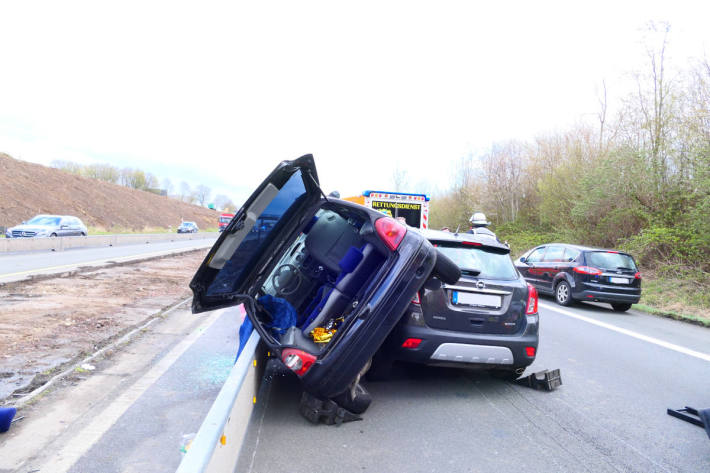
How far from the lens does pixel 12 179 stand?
5356 centimetres

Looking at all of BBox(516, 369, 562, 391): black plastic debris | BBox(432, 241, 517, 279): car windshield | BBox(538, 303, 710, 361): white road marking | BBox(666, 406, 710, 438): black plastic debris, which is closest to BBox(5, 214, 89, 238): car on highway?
BBox(538, 303, 710, 361): white road marking

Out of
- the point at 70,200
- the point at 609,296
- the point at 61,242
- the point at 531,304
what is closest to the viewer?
the point at 531,304

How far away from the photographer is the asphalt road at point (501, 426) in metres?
3.37

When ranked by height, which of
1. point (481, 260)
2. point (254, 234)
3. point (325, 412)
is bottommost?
point (325, 412)

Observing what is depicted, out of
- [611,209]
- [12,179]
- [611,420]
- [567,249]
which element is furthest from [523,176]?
[12,179]

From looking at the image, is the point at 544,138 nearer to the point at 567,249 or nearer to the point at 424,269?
the point at 567,249

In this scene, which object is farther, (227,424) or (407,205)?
(407,205)

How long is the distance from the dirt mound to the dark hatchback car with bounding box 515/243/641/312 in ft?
158

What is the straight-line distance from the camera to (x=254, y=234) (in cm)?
426

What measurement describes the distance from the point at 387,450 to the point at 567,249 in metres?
10.3

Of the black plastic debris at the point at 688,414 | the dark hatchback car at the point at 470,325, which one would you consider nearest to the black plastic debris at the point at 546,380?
the dark hatchback car at the point at 470,325

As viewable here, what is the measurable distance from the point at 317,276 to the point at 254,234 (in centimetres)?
102

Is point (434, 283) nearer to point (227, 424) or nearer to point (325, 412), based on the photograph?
point (325, 412)

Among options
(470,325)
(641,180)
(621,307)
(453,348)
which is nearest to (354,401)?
(453,348)
